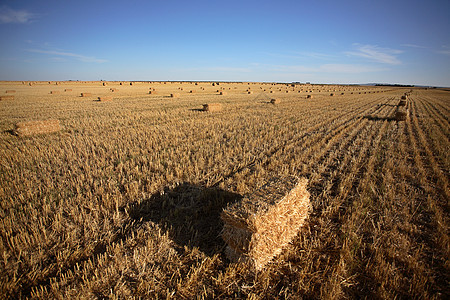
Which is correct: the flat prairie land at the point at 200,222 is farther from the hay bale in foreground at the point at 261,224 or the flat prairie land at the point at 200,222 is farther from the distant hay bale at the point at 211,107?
the distant hay bale at the point at 211,107

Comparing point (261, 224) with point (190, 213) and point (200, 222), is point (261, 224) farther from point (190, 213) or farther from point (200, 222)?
point (190, 213)

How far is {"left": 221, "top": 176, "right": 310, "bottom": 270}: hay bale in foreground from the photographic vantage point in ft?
9.27

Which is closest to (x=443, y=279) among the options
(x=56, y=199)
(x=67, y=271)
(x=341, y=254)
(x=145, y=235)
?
(x=341, y=254)

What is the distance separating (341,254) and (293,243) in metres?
0.71

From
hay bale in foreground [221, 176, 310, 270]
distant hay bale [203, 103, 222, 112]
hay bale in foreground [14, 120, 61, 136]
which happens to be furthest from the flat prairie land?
distant hay bale [203, 103, 222, 112]

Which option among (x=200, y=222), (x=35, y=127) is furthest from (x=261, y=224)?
(x=35, y=127)

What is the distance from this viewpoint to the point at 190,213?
165 inches

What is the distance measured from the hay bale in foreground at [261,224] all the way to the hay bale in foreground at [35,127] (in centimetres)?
1079

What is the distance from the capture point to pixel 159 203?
179 inches

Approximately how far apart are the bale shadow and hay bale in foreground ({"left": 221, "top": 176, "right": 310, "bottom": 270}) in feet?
1.29

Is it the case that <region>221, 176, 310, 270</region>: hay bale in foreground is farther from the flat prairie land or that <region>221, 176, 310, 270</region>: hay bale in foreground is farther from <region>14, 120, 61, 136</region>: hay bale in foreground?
<region>14, 120, 61, 136</region>: hay bale in foreground

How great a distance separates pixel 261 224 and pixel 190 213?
6.02ft

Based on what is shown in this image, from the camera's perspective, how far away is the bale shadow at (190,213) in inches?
136

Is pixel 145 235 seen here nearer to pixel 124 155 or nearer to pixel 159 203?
pixel 159 203
